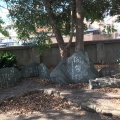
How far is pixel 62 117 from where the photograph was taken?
5.25 metres

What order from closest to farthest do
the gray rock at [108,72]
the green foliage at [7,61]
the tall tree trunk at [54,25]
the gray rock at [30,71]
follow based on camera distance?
the gray rock at [108,72]
the gray rock at [30,71]
the tall tree trunk at [54,25]
the green foliage at [7,61]

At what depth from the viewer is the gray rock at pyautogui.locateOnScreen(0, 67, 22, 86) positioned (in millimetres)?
8453

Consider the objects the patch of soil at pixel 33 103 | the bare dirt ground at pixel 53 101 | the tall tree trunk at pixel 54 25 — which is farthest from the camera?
the tall tree trunk at pixel 54 25

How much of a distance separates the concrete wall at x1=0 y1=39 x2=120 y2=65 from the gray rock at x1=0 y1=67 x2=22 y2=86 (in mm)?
3382

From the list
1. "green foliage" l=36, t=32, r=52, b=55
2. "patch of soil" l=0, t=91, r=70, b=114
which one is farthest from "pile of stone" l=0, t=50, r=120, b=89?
"green foliage" l=36, t=32, r=52, b=55

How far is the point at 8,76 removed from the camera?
8.50 m

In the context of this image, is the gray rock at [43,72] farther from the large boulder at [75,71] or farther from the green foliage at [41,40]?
the green foliage at [41,40]

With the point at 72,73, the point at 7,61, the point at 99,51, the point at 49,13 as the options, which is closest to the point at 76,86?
the point at 72,73

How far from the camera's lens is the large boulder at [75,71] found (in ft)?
26.0

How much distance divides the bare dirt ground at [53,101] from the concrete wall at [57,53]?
4312 millimetres

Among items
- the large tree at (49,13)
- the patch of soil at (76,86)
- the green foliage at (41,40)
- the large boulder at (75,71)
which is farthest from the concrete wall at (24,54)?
the large boulder at (75,71)

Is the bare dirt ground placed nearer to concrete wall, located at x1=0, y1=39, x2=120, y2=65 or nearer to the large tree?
the large tree

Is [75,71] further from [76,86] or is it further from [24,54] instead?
[24,54]

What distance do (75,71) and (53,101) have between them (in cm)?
200
